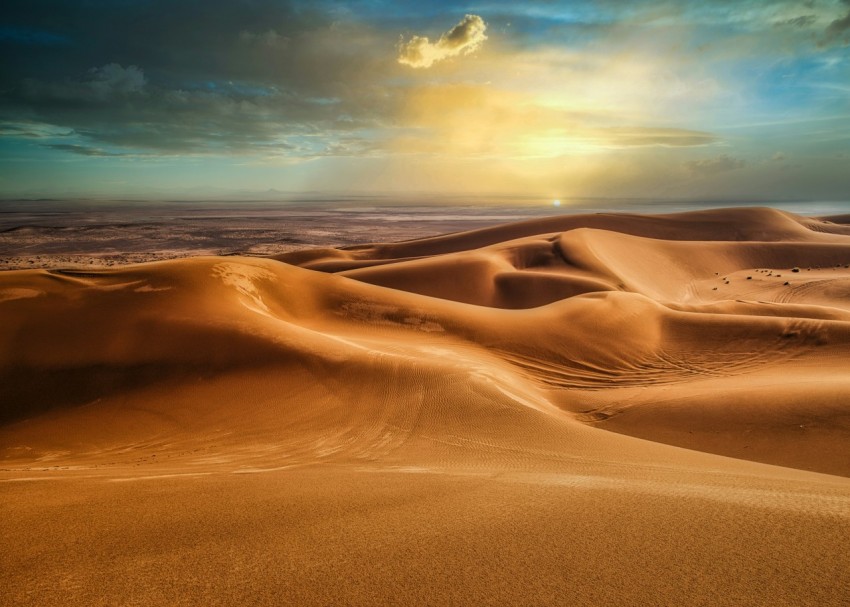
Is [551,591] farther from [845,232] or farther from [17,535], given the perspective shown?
[845,232]

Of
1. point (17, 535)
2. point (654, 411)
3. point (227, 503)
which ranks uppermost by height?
point (17, 535)

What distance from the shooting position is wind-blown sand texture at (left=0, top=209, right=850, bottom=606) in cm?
Answer: 246

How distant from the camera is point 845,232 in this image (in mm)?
61375

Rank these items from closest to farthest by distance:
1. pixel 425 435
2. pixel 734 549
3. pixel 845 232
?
1. pixel 734 549
2. pixel 425 435
3. pixel 845 232

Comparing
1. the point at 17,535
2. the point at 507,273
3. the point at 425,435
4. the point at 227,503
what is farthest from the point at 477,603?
the point at 507,273

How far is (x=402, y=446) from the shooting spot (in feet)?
22.3

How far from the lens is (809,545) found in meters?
2.64

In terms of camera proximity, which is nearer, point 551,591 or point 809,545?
point 551,591

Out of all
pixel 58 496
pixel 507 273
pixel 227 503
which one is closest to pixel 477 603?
pixel 227 503

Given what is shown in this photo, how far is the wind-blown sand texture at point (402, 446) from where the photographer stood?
2.46m

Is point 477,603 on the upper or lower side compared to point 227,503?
upper

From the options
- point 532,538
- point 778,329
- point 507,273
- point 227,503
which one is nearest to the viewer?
point 532,538

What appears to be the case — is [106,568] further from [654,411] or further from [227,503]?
[654,411]

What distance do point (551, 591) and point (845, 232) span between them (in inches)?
3186
